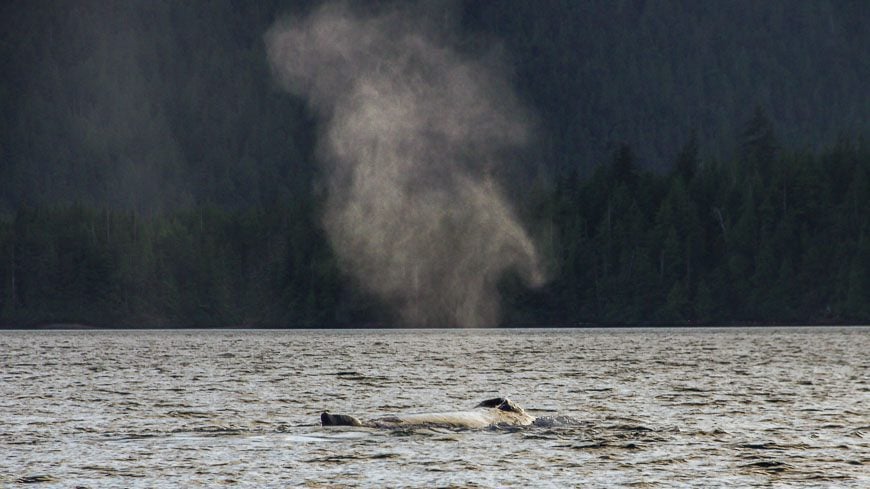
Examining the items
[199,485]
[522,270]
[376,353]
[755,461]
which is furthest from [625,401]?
[522,270]

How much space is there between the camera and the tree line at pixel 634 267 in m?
169

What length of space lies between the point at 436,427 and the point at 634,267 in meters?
142

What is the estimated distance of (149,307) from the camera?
199 meters

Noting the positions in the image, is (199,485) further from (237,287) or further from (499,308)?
(237,287)

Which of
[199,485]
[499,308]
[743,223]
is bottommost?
[199,485]

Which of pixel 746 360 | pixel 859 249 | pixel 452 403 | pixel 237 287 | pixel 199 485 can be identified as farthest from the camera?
pixel 237 287

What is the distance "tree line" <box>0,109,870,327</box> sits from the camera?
556 feet

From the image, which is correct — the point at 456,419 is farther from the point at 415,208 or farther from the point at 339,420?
→ the point at 415,208

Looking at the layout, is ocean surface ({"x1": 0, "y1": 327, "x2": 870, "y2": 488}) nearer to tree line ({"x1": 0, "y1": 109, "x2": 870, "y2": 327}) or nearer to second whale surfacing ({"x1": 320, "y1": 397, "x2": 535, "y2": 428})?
second whale surfacing ({"x1": 320, "y1": 397, "x2": 535, "y2": 428})

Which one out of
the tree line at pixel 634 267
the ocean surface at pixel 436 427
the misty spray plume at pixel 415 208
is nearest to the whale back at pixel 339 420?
the ocean surface at pixel 436 427

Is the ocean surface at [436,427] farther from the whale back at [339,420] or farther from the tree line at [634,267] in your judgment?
the tree line at [634,267]

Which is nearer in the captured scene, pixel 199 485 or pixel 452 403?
pixel 199 485

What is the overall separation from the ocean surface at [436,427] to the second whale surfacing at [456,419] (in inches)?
22.9

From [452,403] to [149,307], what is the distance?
15983 centimetres
